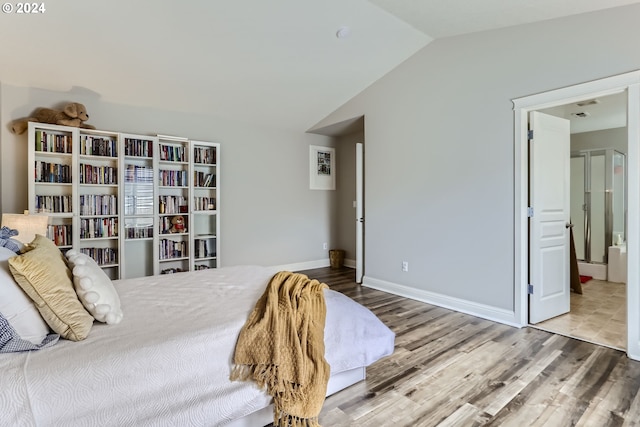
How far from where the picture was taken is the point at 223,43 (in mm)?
3318

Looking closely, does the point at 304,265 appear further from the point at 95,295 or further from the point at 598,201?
the point at 598,201

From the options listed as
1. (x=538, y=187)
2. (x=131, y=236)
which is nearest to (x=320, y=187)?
(x=131, y=236)

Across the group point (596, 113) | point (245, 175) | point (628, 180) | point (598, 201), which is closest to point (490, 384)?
point (628, 180)

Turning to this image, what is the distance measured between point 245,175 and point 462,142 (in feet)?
10.1

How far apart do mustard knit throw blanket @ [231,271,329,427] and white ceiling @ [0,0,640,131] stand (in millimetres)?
2735

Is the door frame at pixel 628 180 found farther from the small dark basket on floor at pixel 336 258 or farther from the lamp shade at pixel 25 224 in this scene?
the lamp shade at pixel 25 224

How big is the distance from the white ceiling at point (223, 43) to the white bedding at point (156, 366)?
96.5 inches

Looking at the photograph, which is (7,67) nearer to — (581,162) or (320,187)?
(320,187)

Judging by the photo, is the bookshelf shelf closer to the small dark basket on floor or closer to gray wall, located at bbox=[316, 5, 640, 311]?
the small dark basket on floor

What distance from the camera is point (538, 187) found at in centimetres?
314

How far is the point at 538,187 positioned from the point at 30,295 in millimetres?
3810

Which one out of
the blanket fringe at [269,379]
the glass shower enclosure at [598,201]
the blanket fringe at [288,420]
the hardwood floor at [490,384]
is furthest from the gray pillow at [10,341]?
the glass shower enclosure at [598,201]

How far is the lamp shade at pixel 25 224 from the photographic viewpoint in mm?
2443

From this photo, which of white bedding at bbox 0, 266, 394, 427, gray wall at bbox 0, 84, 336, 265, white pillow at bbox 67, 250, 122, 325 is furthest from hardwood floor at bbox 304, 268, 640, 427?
gray wall at bbox 0, 84, 336, 265
